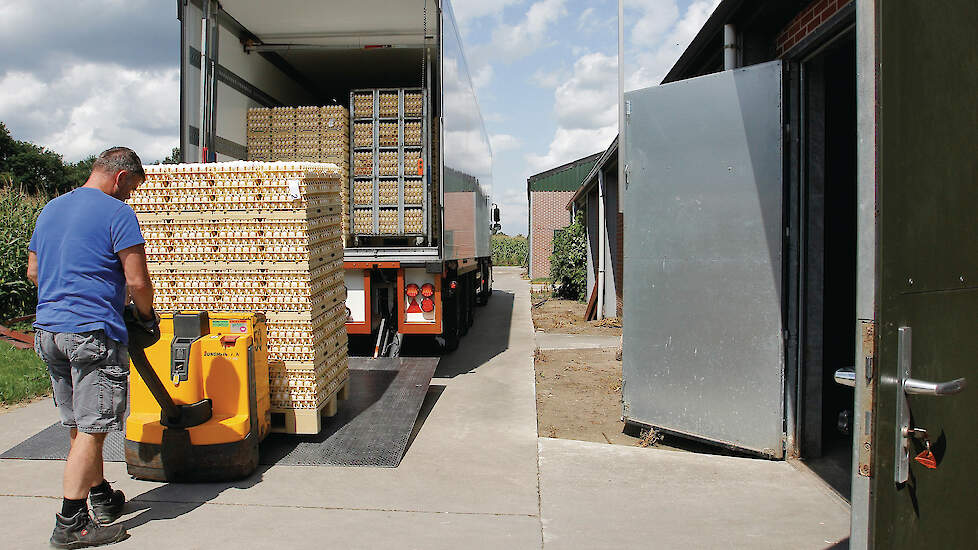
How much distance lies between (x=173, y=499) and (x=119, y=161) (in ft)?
6.58

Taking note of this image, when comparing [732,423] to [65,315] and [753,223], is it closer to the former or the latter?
[753,223]

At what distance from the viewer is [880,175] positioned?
75.7 inches

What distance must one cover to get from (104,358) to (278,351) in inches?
58.2

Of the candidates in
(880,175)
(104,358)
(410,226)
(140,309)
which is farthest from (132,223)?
(410,226)

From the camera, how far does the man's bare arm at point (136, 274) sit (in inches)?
141

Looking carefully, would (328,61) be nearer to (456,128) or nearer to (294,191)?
(456,128)

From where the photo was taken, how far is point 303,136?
7.89 m

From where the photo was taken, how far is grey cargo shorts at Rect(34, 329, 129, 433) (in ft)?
11.3

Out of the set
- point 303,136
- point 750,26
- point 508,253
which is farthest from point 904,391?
point 508,253

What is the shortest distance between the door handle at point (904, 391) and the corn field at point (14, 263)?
40.5 ft

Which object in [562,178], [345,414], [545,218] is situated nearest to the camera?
[345,414]

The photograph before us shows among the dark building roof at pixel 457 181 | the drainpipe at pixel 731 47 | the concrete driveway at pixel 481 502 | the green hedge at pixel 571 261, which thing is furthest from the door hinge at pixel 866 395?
the green hedge at pixel 571 261

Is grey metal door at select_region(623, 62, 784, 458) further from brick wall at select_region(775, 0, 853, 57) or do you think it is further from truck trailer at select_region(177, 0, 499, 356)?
truck trailer at select_region(177, 0, 499, 356)

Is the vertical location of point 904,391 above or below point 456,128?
below
